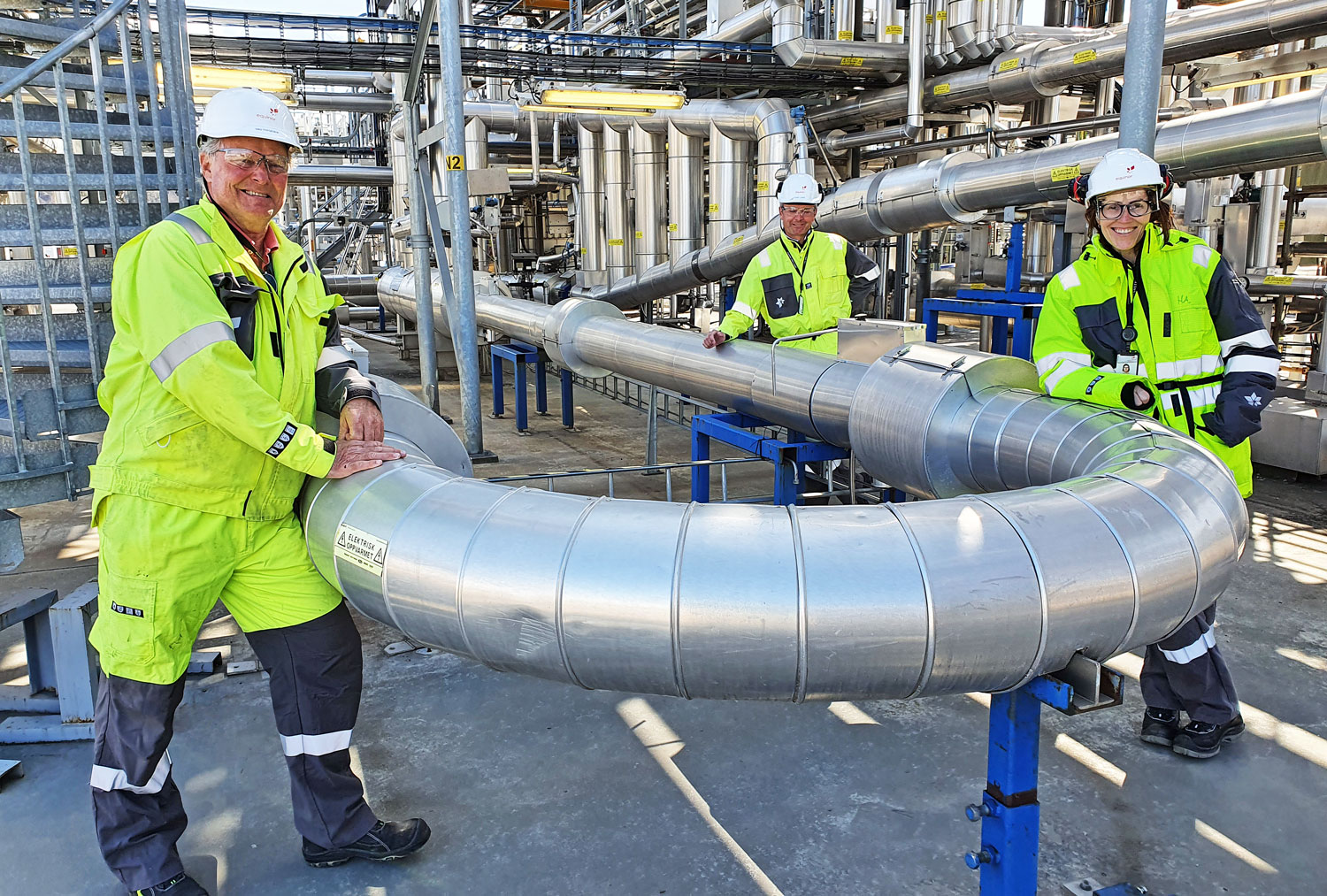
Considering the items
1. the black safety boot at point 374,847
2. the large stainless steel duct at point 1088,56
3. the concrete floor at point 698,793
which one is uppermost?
the large stainless steel duct at point 1088,56

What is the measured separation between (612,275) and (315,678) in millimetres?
8482

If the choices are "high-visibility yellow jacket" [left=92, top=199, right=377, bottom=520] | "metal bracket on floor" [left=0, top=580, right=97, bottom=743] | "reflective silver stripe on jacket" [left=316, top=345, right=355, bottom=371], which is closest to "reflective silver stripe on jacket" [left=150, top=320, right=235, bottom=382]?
"high-visibility yellow jacket" [left=92, top=199, right=377, bottom=520]

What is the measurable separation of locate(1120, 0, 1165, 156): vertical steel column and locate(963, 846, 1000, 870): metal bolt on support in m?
3.15

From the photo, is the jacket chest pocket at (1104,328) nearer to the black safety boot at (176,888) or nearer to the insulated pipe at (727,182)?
the black safety boot at (176,888)

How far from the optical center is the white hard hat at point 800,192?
476 cm

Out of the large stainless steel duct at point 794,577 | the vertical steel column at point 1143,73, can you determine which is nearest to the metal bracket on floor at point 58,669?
the large stainless steel duct at point 794,577

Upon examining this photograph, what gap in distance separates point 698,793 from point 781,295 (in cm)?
285

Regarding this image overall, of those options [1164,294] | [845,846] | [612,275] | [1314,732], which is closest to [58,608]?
[845,846]

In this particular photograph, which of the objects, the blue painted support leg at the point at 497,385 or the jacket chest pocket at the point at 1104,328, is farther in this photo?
the blue painted support leg at the point at 497,385

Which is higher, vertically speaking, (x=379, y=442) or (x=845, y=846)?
(x=379, y=442)

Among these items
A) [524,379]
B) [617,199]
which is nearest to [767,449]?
[524,379]

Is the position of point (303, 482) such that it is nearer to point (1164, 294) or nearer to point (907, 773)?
point (907, 773)

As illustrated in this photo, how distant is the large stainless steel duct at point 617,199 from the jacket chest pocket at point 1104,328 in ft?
25.8

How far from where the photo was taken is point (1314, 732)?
303 cm
